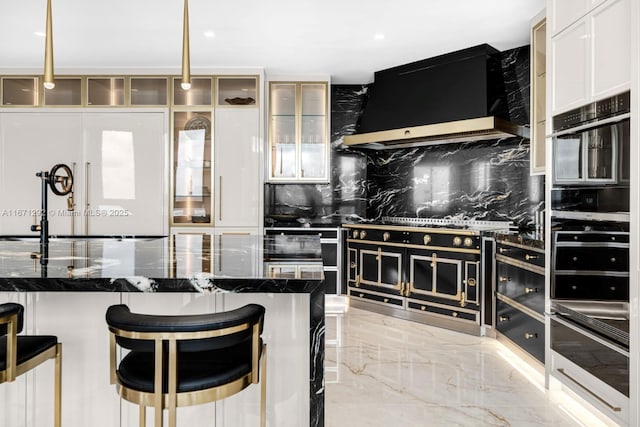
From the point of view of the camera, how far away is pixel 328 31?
3.38 metres

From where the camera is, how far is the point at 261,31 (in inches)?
133

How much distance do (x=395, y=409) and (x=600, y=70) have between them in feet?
6.42

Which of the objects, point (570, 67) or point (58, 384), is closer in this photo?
point (58, 384)

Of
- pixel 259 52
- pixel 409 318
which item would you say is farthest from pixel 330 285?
pixel 259 52

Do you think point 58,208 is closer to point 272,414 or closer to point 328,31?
point 328,31

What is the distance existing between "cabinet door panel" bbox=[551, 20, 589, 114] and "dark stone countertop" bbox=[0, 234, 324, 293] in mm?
1565

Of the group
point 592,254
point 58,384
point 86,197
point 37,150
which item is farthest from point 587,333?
point 37,150

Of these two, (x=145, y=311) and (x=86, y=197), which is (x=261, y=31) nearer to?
(x=86, y=197)

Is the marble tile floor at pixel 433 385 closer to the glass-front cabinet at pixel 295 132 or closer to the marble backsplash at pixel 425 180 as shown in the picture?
the marble backsplash at pixel 425 180

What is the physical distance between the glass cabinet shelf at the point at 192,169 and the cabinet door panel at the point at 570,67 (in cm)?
307

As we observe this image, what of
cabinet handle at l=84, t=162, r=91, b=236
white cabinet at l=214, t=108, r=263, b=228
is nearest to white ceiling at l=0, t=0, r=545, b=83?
white cabinet at l=214, t=108, r=263, b=228

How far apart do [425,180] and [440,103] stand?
3.07 feet

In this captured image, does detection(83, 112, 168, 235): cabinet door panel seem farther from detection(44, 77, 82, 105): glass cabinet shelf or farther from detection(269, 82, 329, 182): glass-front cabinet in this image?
detection(269, 82, 329, 182): glass-front cabinet

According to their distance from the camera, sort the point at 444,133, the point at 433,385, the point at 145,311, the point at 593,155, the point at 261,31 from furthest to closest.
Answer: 1. the point at 444,133
2. the point at 261,31
3. the point at 433,385
4. the point at 593,155
5. the point at 145,311
